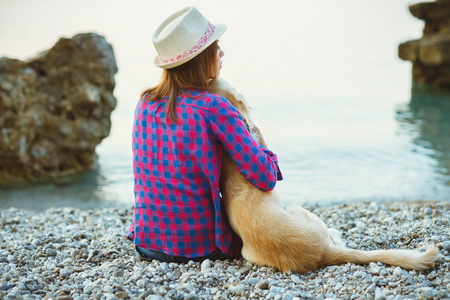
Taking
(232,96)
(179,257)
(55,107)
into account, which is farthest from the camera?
(55,107)

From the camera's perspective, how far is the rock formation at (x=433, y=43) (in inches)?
736

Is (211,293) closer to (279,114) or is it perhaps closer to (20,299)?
(20,299)

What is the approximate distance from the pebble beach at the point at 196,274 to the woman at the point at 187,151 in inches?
9.1

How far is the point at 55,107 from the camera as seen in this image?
30.3ft

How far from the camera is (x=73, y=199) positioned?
26.5 ft

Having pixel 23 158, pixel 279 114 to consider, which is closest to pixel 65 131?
pixel 23 158

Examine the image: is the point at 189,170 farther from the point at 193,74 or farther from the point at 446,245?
the point at 446,245

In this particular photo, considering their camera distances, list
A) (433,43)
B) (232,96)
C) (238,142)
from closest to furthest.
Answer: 1. (238,142)
2. (232,96)
3. (433,43)

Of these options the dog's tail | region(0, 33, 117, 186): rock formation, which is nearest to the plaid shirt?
the dog's tail

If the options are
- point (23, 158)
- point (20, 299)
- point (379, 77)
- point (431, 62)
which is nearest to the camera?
point (20, 299)

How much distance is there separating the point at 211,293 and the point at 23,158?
7.02 metres

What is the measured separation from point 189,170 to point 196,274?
30.6 inches

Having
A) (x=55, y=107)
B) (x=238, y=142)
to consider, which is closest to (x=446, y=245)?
(x=238, y=142)

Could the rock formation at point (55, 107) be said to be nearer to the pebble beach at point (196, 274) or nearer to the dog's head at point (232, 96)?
the pebble beach at point (196, 274)
